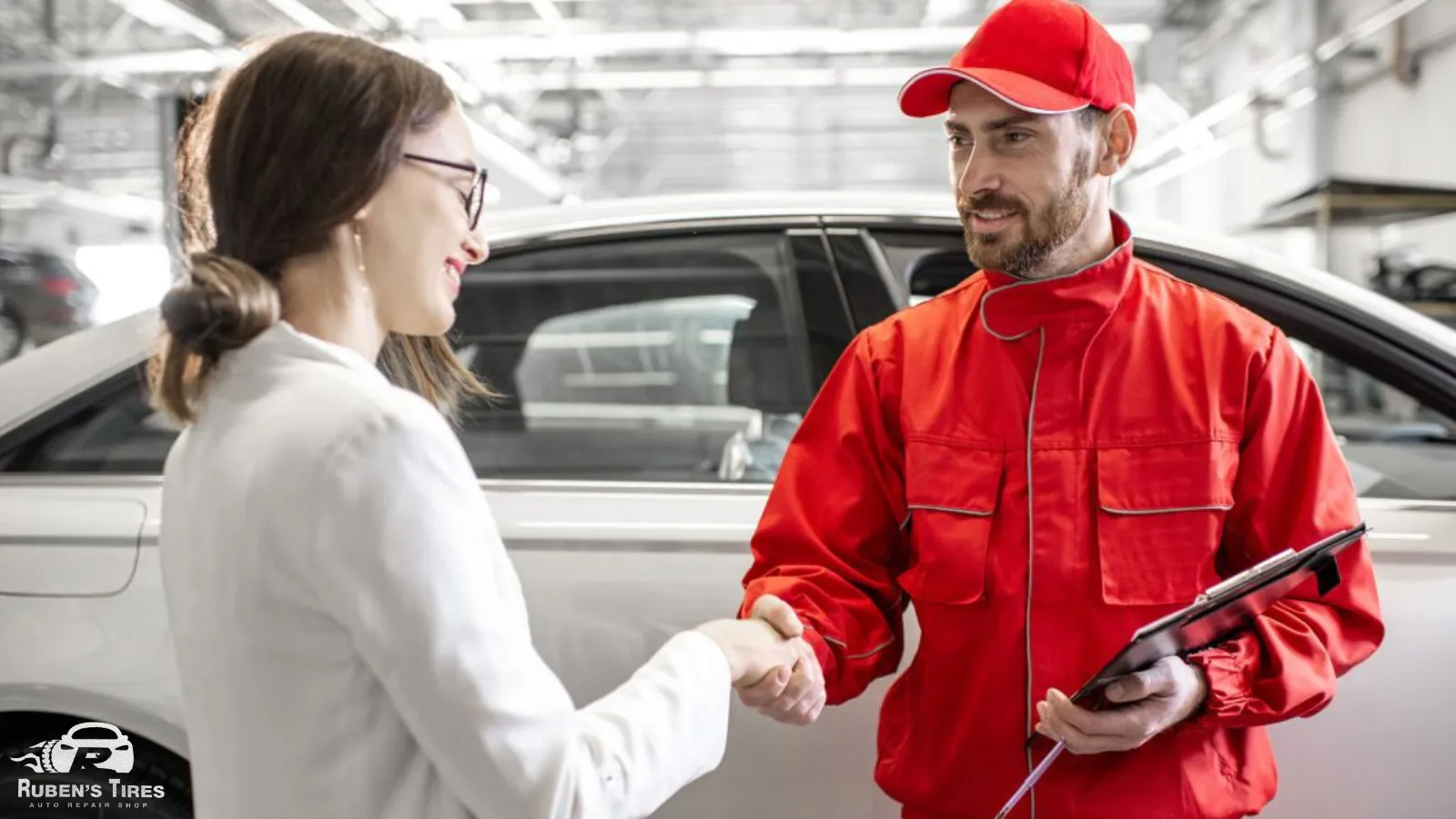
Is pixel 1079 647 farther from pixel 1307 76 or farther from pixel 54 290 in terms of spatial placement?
pixel 1307 76

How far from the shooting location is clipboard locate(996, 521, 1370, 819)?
1.25m

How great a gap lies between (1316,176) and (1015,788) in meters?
12.0

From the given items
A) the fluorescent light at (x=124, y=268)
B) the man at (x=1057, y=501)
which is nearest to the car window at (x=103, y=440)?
the man at (x=1057, y=501)

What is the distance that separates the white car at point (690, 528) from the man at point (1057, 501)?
1.51 feet

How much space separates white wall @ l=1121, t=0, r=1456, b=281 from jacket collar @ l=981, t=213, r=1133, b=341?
6450 millimetres

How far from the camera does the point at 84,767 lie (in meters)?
2.02

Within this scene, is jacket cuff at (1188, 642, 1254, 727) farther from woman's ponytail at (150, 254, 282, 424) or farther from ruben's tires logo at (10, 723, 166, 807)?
ruben's tires logo at (10, 723, 166, 807)

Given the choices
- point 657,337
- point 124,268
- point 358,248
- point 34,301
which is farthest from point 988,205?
point 124,268

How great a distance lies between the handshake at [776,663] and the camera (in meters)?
1.26

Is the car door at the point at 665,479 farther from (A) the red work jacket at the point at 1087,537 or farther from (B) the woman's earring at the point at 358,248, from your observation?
(B) the woman's earring at the point at 358,248

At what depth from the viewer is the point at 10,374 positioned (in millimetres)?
2160

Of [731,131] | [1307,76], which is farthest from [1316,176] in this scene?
[731,131]

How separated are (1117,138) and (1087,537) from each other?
0.50 meters

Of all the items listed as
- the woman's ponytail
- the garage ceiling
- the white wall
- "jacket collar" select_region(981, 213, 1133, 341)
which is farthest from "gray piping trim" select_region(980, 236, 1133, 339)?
the garage ceiling
